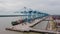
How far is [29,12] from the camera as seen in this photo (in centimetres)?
2252

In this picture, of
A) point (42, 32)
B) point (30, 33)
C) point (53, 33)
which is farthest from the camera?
point (30, 33)

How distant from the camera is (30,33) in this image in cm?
842

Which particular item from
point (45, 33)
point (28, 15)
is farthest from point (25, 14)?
point (45, 33)

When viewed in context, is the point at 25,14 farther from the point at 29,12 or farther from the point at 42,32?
the point at 42,32

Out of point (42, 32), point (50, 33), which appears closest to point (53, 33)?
point (50, 33)

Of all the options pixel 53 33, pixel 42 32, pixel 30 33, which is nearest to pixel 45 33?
pixel 42 32

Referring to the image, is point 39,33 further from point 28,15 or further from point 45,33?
point 28,15

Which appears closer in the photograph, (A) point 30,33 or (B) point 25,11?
(A) point 30,33

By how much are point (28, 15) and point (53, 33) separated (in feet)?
48.8

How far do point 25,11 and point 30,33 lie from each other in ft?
43.5

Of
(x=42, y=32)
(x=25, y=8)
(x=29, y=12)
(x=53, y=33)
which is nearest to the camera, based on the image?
(x=53, y=33)

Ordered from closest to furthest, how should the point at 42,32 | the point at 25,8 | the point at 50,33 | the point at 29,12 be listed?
the point at 50,33
the point at 42,32
the point at 25,8
the point at 29,12

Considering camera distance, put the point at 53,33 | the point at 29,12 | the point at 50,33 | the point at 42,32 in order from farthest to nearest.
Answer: the point at 29,12 → the point at 42,32 → the point at 50,33 → the point at 53,33

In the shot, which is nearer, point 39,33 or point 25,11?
point 39,33
